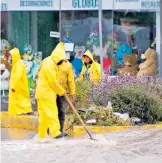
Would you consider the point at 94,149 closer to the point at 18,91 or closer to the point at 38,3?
the point at 18,91

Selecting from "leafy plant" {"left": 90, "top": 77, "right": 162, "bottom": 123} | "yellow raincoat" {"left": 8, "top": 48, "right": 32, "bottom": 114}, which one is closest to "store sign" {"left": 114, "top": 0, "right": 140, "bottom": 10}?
"yellow raincoat" {"left": 8, "top": 48, "right": 32, "bottom": 114}

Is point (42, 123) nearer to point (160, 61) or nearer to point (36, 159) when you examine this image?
point (36, 159)

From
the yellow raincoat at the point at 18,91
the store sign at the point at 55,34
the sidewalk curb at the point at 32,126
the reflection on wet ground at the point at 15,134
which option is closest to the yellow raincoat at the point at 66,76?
the sidewalk curb at the point at 32,126

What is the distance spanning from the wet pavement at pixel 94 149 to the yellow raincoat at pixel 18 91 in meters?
2.97

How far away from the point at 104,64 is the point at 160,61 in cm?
157

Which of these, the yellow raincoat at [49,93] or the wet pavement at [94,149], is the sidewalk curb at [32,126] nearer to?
the wet pavement at [94,149]

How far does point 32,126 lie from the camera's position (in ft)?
45.6

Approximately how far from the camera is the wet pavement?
9.55 meters

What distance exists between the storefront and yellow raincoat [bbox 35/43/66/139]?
22.0ft

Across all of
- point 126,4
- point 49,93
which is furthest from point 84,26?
point 49,93

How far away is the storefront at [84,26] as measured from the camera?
18219mm

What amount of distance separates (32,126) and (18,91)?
3.82ft

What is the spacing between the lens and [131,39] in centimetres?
1850

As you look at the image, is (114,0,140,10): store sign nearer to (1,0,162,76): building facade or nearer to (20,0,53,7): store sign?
(1,0,162,76): building facade
